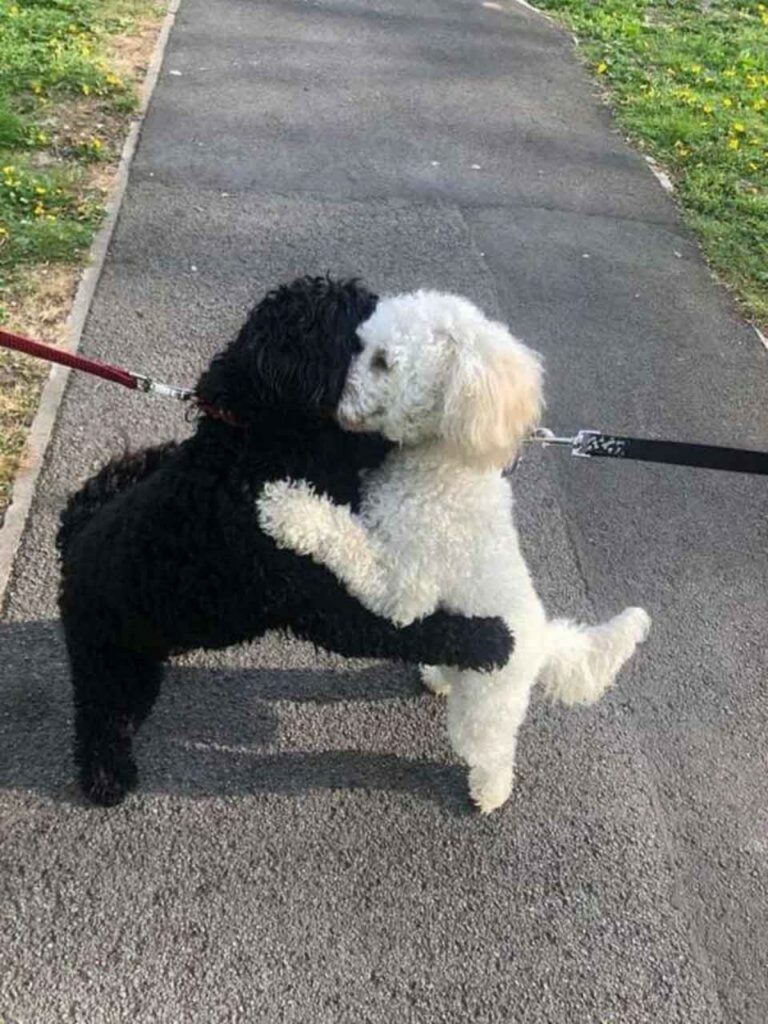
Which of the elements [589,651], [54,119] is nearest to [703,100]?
[54,119]

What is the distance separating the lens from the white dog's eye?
7.43 ft

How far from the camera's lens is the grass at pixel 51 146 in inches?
185

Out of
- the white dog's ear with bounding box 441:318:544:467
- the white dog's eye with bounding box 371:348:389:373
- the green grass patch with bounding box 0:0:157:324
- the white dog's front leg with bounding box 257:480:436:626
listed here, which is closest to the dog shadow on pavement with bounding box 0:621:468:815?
the white dog's front leg with bounding box 257:480:436:626

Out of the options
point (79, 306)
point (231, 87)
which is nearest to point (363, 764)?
point (79, 306)

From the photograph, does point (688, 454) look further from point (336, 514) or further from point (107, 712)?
point (107, 712)

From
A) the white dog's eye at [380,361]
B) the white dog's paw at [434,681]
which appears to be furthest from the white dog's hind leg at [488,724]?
the white dog's eye at [380,361]

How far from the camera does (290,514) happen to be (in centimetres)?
228

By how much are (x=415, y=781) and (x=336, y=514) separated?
1.24 metres

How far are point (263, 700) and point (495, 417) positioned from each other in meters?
1.59

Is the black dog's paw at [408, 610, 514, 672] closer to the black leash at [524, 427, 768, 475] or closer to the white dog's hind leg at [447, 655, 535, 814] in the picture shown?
the white dog's hind leg at [447, 655, 535, 814]

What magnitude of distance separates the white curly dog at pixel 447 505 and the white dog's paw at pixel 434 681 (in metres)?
0.42

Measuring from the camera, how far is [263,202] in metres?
6.31

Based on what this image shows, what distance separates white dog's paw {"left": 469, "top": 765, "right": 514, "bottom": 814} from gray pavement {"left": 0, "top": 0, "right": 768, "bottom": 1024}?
0.21ft

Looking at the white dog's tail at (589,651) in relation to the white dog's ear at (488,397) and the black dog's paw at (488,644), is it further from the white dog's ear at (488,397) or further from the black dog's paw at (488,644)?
Answer: the white dog's ear at (488,397)
